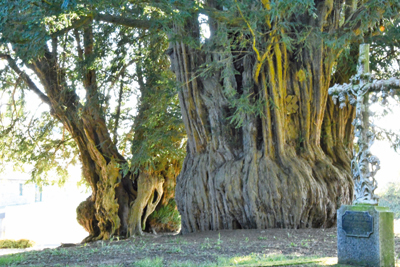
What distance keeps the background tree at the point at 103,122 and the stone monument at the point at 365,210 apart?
477cm

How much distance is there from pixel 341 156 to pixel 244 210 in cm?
270

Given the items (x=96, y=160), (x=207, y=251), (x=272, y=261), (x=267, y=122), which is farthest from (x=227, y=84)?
(x=96, y=160)

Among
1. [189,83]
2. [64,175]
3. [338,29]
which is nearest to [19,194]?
[64,175]

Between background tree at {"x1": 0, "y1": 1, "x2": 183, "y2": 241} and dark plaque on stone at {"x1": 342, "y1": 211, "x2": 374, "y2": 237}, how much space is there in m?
5.22

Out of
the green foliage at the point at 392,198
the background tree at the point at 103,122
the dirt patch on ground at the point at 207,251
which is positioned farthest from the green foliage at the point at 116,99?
the green foliage at the point at 392,198

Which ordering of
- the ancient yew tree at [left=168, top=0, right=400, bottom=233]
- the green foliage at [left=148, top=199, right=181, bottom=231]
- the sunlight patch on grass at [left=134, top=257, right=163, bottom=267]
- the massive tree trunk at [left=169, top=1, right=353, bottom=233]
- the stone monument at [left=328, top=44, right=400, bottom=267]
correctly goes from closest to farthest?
the stone monument at [left=328, top=44, right=400, bottom=267] < the sunlight patch on grass at [left=134, top=257, right=163, bottom=267] < the ancient yew tree at [left=168, top=0, right=400, bottom=233] < the massive tree trunk at [left=169, top=1, right=353, bottom=233] < the green foliage at [left=148, top=199, right=181, bottom=231]

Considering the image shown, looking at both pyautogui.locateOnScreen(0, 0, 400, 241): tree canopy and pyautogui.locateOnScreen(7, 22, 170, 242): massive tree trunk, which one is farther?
pyautogui.locateOnScreen(7, 22, 170, 242): massive tree trunk

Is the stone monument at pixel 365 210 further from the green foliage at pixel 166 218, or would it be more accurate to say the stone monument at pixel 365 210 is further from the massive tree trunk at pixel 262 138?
the green foliage at pixel 166 218

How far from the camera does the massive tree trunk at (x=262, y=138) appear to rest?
28.6ft

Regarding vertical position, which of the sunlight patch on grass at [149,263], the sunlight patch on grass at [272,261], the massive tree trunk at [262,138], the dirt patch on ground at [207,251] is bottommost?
the dirt patch on ground at [207,251]

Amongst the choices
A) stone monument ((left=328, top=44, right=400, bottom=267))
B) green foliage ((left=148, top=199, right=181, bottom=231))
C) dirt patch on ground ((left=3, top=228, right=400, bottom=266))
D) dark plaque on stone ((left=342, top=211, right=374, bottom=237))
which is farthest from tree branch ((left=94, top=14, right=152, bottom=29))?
green foliage ((left=148, top=199, right=181, bottom=231))

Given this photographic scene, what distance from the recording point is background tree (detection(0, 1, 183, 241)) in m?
11.3

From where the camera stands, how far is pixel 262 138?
9328mm

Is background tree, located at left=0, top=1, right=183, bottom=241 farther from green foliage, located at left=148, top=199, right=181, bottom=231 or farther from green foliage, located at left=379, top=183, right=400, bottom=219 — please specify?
green foliage, located at left=379, top=183, right=400, bottom=219
